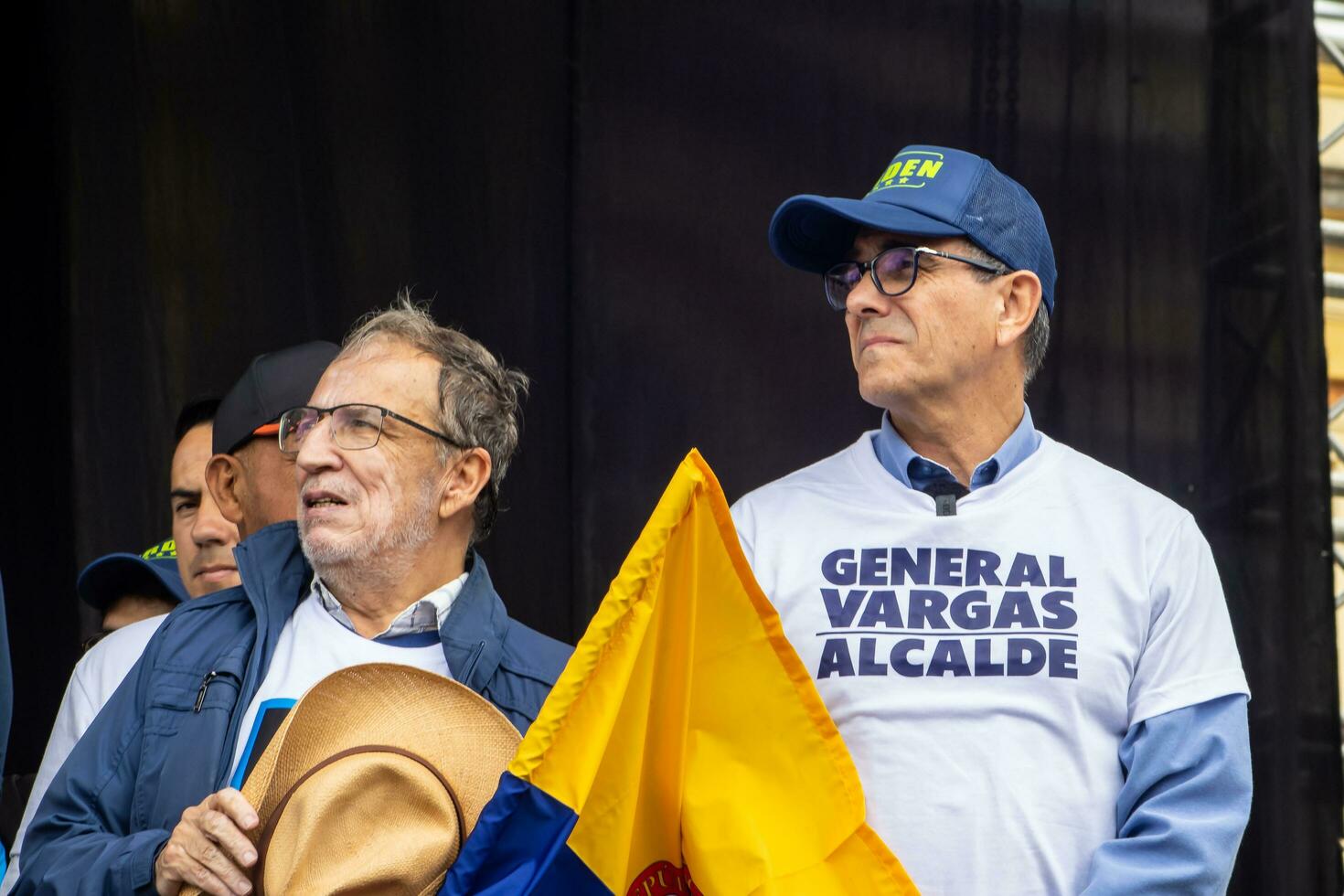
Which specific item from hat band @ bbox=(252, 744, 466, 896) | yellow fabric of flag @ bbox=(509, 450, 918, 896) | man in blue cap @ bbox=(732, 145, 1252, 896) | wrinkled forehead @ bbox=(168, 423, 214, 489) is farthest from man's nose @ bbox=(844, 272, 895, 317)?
wrinkled forehead @ bbox=(168, 423, 214, 489)

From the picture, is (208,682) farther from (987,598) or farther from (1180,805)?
(1180,805)

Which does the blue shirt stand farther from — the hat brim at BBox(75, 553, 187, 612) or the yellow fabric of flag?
the hat brim at BBox(75, 553, 187, 612)

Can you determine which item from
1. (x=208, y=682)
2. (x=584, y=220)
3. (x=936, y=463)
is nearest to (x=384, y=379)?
(x=208, y=682)

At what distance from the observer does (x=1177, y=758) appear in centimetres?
196

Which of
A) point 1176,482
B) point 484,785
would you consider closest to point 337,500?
point 484,785

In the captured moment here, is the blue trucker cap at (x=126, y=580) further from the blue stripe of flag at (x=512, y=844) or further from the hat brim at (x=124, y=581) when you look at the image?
the blue stripe of flag at (x=512, y=844)

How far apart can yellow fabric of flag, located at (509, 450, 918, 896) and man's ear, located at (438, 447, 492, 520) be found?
0.50 m

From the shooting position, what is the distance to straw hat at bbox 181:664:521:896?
183 cm

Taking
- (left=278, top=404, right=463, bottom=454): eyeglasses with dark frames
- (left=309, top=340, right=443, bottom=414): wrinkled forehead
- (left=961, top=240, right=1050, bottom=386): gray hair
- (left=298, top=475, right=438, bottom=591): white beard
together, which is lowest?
(left=298, top=475, right=438, bottom=591): white beard

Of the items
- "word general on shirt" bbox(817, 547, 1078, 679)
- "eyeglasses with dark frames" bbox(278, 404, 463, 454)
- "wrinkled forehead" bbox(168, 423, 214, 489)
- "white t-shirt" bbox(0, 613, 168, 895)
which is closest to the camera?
"word general on shirt" bbox(817, 547, 1078, 679)

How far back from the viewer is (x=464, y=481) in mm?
2436

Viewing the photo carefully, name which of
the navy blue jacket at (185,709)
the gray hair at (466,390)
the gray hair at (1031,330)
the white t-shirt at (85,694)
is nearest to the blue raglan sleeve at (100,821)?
the navy blue jacket at (185,709)

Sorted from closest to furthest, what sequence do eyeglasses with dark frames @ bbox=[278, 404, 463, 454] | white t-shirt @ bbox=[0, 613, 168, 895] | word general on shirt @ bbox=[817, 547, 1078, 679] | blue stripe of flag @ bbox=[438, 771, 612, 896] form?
blue stripe of flag @ bbox=[438, 771, 612, 896], word general on shirt @ bbox=[817, 547, 1078, 679], eyeglasses with dark frames @ bbox=[278, 404, 463, 454], white t-shirt @ bbox=[0, 613, 168, 895]

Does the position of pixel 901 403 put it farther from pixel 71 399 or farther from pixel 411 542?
pixel 71 399
